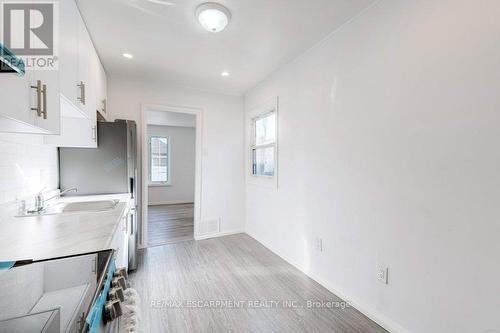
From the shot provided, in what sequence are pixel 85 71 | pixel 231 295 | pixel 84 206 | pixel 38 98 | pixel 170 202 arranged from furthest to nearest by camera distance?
pixel 170 202 → pixel 231 295 → pixel 84 206 → pixel 85 71 → pixel 38 98

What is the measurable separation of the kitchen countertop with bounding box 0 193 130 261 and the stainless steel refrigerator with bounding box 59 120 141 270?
91 cm

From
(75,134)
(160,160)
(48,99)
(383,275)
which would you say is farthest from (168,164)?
(383,275)

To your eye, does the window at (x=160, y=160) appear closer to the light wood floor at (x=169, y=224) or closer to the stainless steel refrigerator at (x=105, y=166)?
the light wood floor at (x=169, y=224)

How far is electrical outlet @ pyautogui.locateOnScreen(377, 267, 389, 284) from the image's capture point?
1732mm

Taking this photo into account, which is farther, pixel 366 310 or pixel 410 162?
pixel 366 310

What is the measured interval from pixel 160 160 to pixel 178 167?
0.56 meters

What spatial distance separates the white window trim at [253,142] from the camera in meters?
3.17

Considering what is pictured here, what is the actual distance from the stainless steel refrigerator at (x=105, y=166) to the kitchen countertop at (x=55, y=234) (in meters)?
0.91

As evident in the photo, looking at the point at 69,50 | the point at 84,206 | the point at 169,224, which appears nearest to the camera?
the point at 69,50

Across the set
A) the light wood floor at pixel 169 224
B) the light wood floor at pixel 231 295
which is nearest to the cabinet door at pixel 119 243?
the light wood floor at pixel 231 295

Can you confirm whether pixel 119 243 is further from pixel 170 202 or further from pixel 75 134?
pixel 170 202

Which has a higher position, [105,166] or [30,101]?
[30,101]

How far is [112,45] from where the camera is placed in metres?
2.40

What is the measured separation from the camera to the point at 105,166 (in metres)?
2.49
